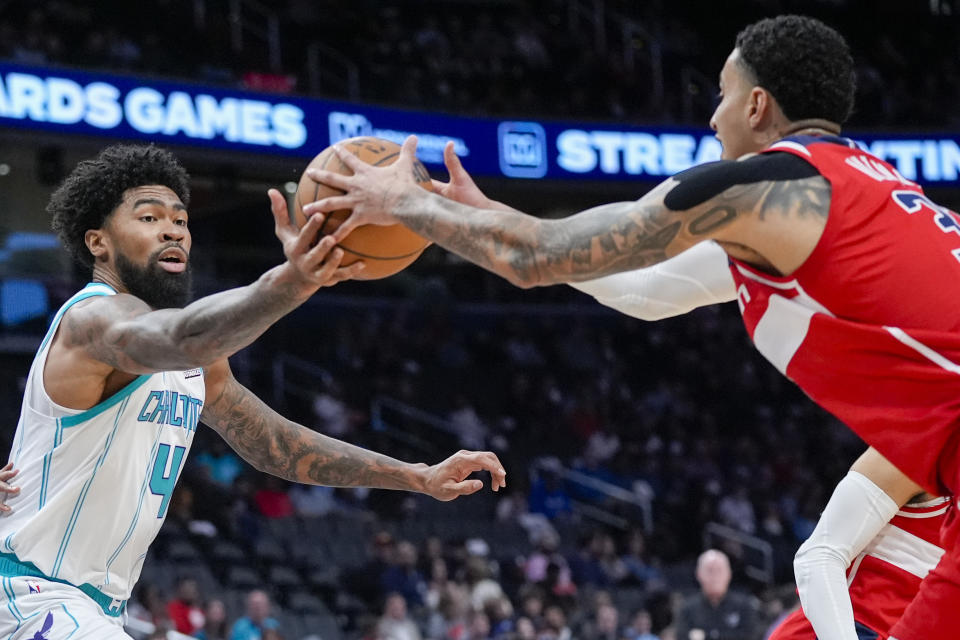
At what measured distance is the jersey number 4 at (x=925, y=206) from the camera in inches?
119

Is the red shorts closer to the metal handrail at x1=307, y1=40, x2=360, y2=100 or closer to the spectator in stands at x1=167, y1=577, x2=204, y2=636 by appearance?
the spectator in stands at x1=167, y1=577, x2=204, y2=636

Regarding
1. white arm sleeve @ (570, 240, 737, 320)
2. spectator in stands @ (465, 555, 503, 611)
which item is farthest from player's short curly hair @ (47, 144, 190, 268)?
spectator in stands @ (465, 555, 503, 611)

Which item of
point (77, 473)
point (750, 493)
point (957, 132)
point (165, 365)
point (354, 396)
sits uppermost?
point (957, 132)

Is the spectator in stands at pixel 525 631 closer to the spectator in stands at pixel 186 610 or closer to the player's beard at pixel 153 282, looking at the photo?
the spectator in stands at pixel 186 610

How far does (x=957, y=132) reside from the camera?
18375mm

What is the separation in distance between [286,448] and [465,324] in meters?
15.8

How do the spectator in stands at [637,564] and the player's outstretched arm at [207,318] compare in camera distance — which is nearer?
the player's outstretched arm at [207,318]

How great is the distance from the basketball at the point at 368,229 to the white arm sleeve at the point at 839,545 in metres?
1.58

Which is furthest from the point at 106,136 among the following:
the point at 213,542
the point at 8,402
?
the point at 213,542

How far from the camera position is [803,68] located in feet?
10.5

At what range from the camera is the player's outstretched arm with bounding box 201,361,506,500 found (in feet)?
14.4

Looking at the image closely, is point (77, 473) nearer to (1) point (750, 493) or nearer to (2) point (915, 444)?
(2) point (915, 444)

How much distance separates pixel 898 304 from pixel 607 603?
9.95 meters

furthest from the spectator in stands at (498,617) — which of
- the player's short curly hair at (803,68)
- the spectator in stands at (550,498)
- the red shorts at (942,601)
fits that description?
the player's short curly hair at (803,68)
